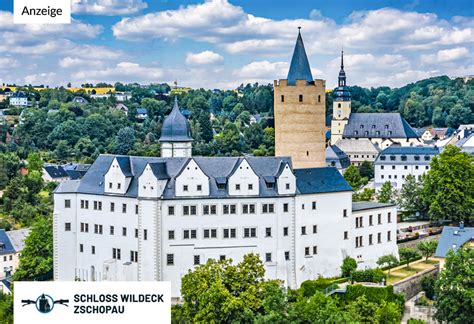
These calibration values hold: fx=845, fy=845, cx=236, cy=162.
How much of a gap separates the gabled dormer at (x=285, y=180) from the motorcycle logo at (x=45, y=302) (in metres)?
20.2

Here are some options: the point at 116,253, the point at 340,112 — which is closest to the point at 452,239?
the point at 116,253

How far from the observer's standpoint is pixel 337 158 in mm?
97812

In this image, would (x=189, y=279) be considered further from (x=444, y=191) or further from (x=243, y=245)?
(x=444, y=191)

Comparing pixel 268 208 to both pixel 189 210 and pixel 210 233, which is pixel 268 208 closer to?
pixel 210 233

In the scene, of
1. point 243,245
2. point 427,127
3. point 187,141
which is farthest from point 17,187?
point 427,127

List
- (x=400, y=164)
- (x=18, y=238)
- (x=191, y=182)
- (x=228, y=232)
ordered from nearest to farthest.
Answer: (x=191, y=182) < (x=228, y=232) < (x=18, y=238) < (x=400, y=164)

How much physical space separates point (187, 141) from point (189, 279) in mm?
12572

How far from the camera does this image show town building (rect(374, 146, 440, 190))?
8581 centimetres

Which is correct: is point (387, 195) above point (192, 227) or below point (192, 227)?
above

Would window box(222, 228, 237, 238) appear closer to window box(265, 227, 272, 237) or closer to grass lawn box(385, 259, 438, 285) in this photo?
window box(265, 227, 272, 237)

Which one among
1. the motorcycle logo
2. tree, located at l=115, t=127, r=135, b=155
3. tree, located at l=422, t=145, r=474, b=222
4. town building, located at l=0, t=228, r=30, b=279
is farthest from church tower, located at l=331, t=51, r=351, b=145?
the motorcycle logo

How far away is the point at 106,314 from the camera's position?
2866 centimetres

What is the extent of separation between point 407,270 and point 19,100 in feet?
366

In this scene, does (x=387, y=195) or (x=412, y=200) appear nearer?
(x=412, y=200)
